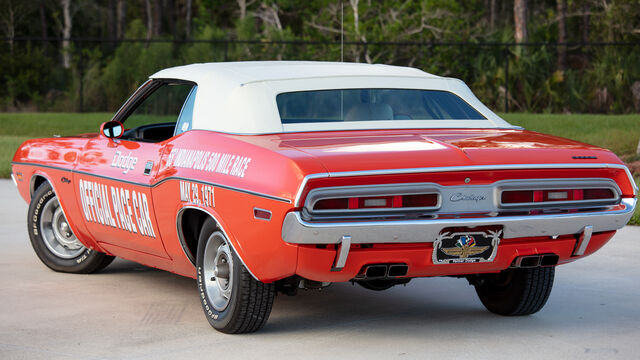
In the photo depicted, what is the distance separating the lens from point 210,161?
584 centimetres

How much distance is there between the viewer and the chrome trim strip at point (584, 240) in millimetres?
5699

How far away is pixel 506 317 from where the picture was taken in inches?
258

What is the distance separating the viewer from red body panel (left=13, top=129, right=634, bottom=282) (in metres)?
5.21

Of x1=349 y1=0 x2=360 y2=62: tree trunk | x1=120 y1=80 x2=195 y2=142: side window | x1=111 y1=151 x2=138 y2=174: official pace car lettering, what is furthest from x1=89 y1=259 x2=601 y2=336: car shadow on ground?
x1=349 y1=0 x2=360 y2=62: tree trunk

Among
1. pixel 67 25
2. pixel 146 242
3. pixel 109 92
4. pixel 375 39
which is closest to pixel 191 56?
pixel 109 92

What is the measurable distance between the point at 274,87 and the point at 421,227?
150 centimetres

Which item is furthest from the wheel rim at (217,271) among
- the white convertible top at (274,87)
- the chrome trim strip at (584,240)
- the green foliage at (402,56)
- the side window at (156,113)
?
the green foliage at (402,56)

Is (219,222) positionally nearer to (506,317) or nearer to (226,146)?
(226,146)

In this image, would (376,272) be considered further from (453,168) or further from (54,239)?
(54,239)

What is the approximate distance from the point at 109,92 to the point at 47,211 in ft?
74.0

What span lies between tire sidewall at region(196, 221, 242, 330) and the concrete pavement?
89 millimetres

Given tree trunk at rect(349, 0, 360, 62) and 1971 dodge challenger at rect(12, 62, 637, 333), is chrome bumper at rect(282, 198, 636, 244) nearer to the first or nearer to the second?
1971 dodge challenger at rect(12, 62, 637, 333)

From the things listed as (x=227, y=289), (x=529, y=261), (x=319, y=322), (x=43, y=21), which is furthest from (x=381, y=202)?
(x=43, y=21)

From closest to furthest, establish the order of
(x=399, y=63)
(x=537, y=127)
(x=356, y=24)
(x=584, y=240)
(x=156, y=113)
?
(x=584, y=240) → (x=156, y=113) → (x=537, y=127) → (x=356, y=24) → (x=399, y=63)
